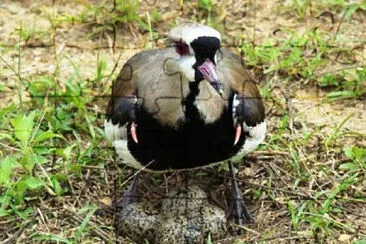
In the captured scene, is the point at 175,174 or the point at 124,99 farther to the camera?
the point at 175,174

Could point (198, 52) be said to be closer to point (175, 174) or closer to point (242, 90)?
point (242, 90)

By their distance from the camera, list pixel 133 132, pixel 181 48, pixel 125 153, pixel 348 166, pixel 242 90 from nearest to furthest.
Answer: pixel 181 48
pixel 133 132
pixel 125 153
pixel 242 90
pixel 348 166

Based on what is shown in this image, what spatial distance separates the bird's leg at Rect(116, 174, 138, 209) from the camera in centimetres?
442

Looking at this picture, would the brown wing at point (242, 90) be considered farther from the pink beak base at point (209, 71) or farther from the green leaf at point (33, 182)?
the green leaf at point (33, 182)

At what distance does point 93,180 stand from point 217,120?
2.79 feet

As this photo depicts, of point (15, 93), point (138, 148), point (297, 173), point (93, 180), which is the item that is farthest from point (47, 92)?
point (297, 173)

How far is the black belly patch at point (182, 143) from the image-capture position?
13.2 ft

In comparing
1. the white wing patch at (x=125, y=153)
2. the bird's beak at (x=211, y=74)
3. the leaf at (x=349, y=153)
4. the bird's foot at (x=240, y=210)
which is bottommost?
the bird's foot at (x=240, y=210)

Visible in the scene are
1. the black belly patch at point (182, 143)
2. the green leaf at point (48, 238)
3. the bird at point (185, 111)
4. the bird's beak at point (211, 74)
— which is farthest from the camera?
the green leaf at point (48, 238)

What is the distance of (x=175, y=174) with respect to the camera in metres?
4.66

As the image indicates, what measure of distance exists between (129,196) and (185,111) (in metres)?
0.70

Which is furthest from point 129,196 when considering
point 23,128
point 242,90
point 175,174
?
point 242,90

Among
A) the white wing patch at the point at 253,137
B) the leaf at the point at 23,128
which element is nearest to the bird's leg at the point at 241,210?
the white wing patch at the point at 253,137

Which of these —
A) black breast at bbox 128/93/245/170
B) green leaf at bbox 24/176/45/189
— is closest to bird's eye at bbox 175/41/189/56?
black breast at bbox 128/93/245/170
